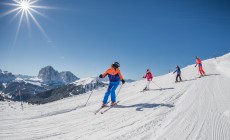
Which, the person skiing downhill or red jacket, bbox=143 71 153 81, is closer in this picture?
the person skiing downhill

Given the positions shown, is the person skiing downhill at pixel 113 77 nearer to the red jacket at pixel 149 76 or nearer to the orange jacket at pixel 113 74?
the orange jacket at pixel 113 74

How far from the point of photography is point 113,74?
10.6 metres

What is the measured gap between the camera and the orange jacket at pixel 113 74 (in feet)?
34.3

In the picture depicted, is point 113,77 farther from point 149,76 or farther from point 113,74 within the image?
point 149,76

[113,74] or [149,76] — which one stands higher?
[113,74]

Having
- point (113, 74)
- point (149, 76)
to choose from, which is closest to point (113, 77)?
point (113, 74)

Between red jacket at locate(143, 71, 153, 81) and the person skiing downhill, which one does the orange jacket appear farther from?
red jacket at locate(143, 71, 153, 81)

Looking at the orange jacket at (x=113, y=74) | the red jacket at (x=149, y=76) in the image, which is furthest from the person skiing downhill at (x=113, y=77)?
the red jacket at (x=149, y=76)

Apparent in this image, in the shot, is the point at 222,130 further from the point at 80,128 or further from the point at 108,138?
the point at 80,128

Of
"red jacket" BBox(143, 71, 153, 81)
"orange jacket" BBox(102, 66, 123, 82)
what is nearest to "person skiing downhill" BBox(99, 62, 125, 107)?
"orange jacket" BBox(102, 66, 123, 82)

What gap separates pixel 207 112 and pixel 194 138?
2623 millimetres

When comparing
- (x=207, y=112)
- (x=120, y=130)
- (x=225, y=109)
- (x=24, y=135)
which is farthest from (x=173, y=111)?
(x=24, y=135)

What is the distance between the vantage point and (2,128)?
638cm

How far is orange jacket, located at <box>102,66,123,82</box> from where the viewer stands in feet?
34.3
